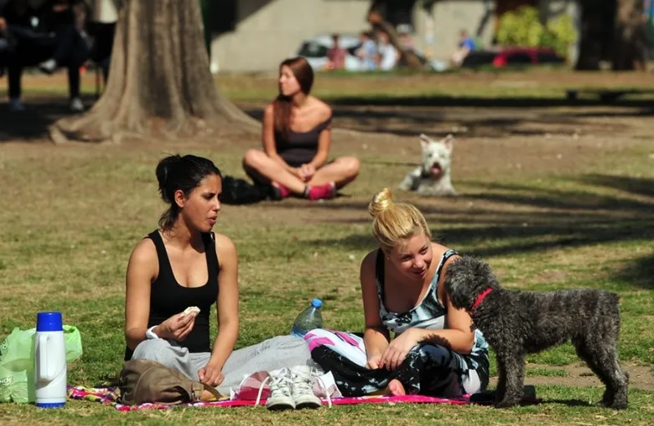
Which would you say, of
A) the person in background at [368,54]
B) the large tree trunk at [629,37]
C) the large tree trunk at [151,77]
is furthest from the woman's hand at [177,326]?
the person in background at [368,54]

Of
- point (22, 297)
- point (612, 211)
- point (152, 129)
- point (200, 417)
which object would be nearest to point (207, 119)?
point (152, 129)

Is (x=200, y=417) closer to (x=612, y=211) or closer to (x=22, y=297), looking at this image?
(x=22, y=297)

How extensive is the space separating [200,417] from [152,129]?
11925mm

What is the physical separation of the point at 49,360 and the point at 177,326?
1.90ft

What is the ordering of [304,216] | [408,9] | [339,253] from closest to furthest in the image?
[339,253] → [304,216] → [408,9]

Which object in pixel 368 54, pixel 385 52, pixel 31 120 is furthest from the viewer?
pixel 385 52

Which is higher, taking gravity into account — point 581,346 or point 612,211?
point 581,346

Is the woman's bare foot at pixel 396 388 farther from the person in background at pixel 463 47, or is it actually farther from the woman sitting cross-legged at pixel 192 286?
the person in background at pixel 463 47

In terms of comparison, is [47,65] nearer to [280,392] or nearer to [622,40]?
[280,392]

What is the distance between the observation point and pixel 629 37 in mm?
44062

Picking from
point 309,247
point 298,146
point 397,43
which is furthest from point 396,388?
point 397,43

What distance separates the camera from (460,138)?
19.8 meters

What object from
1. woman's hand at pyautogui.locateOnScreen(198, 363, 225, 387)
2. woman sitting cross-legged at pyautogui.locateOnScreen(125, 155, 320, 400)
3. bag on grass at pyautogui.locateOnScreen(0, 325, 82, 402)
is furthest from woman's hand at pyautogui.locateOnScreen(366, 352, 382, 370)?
bag on grass at pyautogui.locateOnScreen(0, 325, 82, 402)

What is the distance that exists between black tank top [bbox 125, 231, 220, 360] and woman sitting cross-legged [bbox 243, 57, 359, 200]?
22.6 ft
